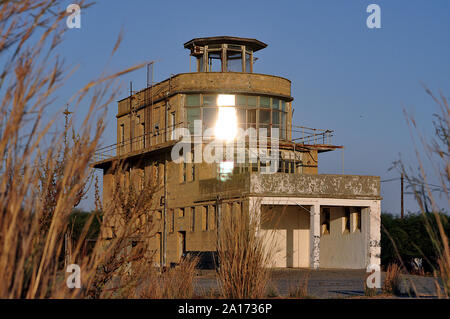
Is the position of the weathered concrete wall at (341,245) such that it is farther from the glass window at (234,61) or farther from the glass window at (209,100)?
the glass window at (234,61)

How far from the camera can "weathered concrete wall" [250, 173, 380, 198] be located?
32.5 m

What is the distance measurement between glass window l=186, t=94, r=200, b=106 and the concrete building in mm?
69

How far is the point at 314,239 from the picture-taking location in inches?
1308

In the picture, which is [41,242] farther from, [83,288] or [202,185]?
[202,185]

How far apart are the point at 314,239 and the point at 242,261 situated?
23.5 meters

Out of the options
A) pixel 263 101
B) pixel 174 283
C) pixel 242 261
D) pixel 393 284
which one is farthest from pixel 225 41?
pixel 242 261

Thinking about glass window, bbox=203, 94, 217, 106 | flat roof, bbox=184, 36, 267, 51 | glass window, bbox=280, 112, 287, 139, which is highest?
flat roof, bbox=184, 36, 267, 51

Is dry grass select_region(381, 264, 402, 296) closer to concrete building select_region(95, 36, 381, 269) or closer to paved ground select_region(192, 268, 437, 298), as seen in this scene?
paved ground select_region(192, 268, 437, 298)

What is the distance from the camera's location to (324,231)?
37812 millimetres

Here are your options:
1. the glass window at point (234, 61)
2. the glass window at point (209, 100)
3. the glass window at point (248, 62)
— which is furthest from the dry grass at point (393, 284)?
the glass window at point (248, 62)

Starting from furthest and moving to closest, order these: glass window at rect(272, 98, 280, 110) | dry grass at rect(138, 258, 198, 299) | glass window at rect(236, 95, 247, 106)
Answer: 1. glass window at rect(272, 98, 280, 110)
2. glass window at rect(236, 95, 247, 106)
3. dry grass at rect(138, 258, 198, 299)

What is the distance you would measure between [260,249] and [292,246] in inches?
1089

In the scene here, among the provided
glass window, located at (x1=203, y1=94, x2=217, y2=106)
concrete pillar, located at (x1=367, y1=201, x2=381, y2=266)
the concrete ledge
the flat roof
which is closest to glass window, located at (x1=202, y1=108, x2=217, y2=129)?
glass window, located at (x1=203, y1=94, x2=217, y2=106)
